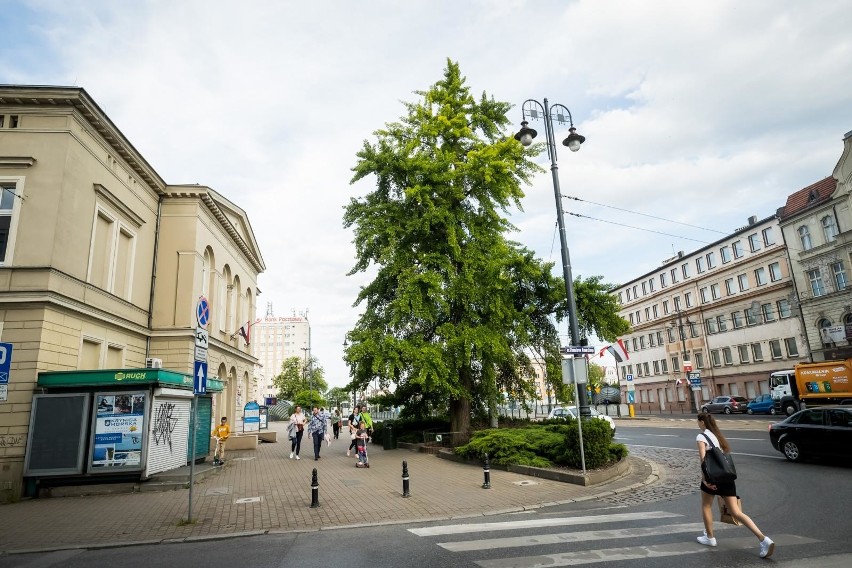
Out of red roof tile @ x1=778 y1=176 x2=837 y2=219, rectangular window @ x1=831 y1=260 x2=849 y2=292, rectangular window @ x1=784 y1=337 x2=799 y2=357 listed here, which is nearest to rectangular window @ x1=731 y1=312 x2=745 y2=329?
rectangular window @ x1=784 y1=337 x2=799 y2=357

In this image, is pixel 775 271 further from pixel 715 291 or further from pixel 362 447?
pixel 362 447

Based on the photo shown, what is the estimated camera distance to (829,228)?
37.7m

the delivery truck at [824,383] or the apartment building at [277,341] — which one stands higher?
the apartment building at [277,341]

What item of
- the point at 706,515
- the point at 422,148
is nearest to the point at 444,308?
the point at 422,148

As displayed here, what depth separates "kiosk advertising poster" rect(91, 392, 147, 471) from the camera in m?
13.2

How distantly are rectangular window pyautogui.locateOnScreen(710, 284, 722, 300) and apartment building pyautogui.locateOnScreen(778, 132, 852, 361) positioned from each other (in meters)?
10.3

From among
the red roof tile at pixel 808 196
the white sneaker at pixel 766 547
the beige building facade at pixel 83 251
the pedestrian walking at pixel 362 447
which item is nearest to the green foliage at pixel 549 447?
the pedestrian walking at pixel 362 447

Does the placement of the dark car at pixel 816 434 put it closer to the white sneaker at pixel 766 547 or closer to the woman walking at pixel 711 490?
the woman walking at pixel 711 490

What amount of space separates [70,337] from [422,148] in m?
14.7

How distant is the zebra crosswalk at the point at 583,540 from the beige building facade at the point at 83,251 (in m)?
12.2

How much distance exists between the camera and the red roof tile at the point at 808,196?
37750mm

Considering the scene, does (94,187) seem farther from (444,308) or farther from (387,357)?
(444,308)

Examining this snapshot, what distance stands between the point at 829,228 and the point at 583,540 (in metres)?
42.5

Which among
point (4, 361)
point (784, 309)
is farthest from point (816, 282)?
point (4, 361)
